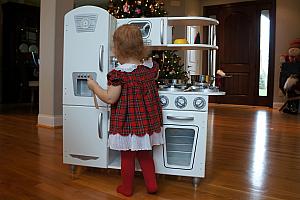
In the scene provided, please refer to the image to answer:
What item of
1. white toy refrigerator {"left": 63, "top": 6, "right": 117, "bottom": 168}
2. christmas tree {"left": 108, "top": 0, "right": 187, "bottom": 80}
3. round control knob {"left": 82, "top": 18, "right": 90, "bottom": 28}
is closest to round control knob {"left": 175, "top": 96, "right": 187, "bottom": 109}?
white toy refrigerator {"left": 63, "top": 6, "right": 117, "bottom": 168}

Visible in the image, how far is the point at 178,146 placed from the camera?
2271mm

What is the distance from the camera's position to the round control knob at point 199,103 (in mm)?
2080

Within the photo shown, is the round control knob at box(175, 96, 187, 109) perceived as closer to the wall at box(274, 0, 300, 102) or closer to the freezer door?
the freezer door

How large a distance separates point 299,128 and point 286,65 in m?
2.74

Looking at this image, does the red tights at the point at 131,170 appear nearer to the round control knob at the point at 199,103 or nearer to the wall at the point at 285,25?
the round control knob at the point at 199,103

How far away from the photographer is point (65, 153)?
2367 mm

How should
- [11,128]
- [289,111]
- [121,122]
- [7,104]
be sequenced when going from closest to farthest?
1. [121,122]
2. [11,128]
3. [289,111]
4. [7,104]

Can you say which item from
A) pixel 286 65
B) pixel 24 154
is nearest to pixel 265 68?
pixel 286 65

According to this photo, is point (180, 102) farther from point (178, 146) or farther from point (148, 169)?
point (148, 169)

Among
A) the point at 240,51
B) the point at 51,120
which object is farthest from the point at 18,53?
the point at 240,51

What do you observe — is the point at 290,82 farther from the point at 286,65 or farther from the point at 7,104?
the point at 7,104

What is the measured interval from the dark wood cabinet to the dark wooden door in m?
4.44

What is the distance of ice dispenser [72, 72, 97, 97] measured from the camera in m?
2.27

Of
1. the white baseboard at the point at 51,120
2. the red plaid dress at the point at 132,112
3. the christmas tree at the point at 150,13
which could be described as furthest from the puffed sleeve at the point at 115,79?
the christmas tree at the point at 150,13
